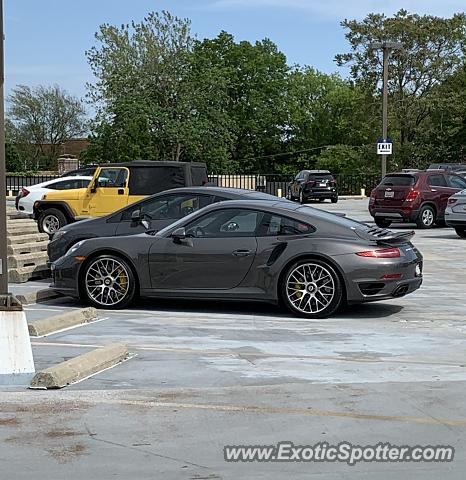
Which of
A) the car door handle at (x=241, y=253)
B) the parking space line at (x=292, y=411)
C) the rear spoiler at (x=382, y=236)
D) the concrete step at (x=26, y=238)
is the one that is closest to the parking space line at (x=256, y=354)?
the parking space line at (x=292, y=411)

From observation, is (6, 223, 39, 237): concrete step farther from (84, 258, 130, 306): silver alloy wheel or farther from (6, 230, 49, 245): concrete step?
(84, 258, 130, 306): silver alloy wheel

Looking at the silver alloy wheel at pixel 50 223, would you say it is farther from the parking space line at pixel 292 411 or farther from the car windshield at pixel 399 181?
the parking space line at pixel 292 411

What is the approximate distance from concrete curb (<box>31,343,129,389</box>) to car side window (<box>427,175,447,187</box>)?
19.9 m

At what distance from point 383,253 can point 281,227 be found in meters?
1.23

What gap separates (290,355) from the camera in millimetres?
8867

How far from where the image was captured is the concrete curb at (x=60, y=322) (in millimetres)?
9641

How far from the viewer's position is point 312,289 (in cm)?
1105

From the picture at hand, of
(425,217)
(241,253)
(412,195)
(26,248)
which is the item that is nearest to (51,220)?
(26,248)

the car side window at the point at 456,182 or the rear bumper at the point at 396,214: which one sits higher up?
the car side window at the point at 456,182

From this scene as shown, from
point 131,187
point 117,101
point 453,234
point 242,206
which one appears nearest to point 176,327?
point 242,206

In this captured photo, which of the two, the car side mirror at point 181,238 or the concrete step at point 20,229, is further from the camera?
the concrete step at point 20,229

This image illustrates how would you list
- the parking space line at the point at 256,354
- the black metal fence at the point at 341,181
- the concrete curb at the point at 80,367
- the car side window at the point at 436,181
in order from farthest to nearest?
the black metal fence at the point at 341,181
the car side window at the point at 436,181
the parking space line at the point at 256,354
the concrete curb at the point at 80,367

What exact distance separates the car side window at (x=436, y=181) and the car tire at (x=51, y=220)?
430 inches

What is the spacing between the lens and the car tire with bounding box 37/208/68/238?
864 inches
